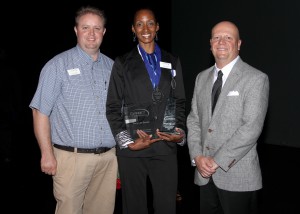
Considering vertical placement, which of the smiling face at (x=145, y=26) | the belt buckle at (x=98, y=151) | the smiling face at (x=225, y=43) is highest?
the smiling face at (x=145, y=26)

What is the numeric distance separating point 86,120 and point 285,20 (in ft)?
17.1

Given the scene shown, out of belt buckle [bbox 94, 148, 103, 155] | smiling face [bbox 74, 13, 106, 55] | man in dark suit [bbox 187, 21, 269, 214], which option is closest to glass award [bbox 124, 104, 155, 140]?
belt buckle [bbox 94, 148, 103, 155]

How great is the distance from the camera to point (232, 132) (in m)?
2.07

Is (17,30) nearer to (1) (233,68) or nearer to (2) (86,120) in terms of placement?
(2) (86,120)

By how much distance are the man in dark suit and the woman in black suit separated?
24 centimetres

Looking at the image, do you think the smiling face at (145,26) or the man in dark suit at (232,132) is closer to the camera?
the man in dark suit at (232,132)

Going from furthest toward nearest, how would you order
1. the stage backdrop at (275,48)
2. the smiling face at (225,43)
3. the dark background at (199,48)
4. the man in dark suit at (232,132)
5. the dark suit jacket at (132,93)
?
the stage backdrop at (275,48)
the dark background at (199,48)
the dark suit jacket at (132,93)
the smiling face at (225,43)
the man in dark suit at (232,132)

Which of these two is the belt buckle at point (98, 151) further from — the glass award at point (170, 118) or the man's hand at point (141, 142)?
the glass award at point (170, 118)

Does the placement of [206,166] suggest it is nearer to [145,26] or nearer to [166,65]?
[166,65]

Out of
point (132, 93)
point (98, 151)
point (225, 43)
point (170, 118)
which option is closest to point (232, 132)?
point (170, 118)

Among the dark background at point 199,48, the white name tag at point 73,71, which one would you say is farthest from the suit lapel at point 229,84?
the dark background at point 199,48

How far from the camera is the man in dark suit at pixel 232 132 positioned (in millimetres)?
2006

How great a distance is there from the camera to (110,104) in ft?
7.26

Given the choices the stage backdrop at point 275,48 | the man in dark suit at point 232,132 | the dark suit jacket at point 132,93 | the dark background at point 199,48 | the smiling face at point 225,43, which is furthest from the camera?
the stage backdrop at point 275,48
